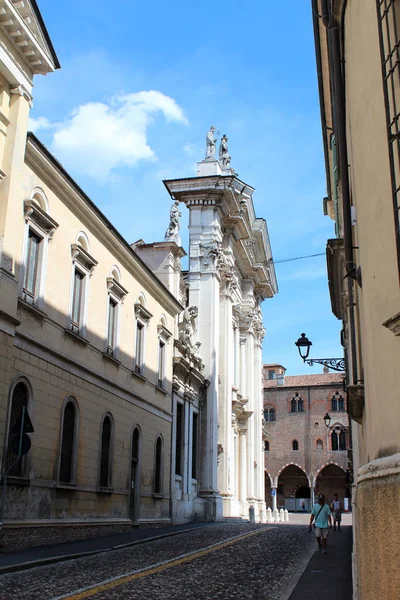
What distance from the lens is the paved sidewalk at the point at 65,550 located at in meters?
11.6

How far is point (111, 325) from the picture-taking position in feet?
69.3

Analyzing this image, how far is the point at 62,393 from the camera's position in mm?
16953

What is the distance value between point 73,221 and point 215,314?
1675 centimetres

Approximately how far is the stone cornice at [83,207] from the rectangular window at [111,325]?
1472mm

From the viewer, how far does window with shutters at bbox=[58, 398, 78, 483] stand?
16922mm

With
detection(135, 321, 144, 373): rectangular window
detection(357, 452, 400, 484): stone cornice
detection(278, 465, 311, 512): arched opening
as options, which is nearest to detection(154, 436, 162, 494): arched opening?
detection(135, 321, 144, 373): rectangular window

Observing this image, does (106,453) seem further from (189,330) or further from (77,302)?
(189,330)

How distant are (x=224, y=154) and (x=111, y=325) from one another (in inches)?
829

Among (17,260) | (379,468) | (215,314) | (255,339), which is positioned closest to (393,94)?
(379,468)

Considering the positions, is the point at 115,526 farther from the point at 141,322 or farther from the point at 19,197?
the point at 19,197

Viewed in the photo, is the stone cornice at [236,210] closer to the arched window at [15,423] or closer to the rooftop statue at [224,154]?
the rooftop statue at [224,154]

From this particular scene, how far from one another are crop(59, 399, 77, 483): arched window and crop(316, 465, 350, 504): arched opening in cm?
5585

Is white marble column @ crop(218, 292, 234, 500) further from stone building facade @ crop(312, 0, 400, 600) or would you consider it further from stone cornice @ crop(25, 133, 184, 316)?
stone building facade @ crop(312, 0, 400, 600)

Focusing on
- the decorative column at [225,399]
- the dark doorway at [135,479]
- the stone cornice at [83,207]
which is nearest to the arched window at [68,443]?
the stone cornice at [83,207]
